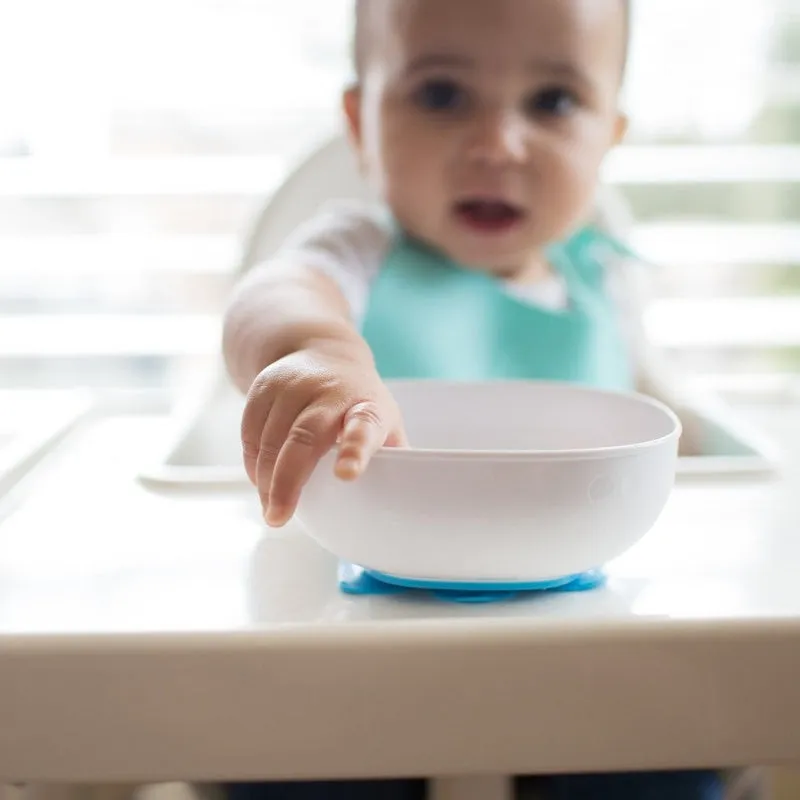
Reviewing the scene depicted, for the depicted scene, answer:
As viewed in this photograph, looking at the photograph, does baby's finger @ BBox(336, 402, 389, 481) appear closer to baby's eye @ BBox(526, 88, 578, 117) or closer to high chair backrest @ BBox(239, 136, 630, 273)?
baby's eye @ BBox(526, 88, 578, 117)

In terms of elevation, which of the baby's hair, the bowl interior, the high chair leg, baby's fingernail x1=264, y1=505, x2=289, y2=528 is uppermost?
the baby's hair

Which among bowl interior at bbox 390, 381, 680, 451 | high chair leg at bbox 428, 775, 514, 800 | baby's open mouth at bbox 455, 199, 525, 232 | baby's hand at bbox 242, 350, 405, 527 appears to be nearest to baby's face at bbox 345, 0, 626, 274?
baby's open mouth at bbox 455, 199, 525, 232

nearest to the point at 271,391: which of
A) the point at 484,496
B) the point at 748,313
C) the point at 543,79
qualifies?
the point at 484,496

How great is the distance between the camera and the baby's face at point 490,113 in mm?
647

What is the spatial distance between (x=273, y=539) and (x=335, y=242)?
30 centimetres

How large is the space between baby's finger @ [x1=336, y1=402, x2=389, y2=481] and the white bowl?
0.03 feet

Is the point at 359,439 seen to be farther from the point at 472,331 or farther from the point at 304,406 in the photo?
the point at 472,331

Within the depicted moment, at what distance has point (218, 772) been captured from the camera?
0.38 m

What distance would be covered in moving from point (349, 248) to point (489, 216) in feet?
0.35

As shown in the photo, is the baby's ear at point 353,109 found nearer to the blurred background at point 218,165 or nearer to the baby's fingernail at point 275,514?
the blurred background at point 218,165

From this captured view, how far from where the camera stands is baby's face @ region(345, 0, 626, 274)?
2.12 feet

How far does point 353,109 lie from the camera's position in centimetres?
78

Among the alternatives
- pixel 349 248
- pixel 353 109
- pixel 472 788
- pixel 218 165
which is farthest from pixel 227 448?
pixel 218 165

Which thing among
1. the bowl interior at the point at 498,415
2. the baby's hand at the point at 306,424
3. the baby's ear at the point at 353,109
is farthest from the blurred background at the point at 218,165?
the baby's hand at the point at 306,424
